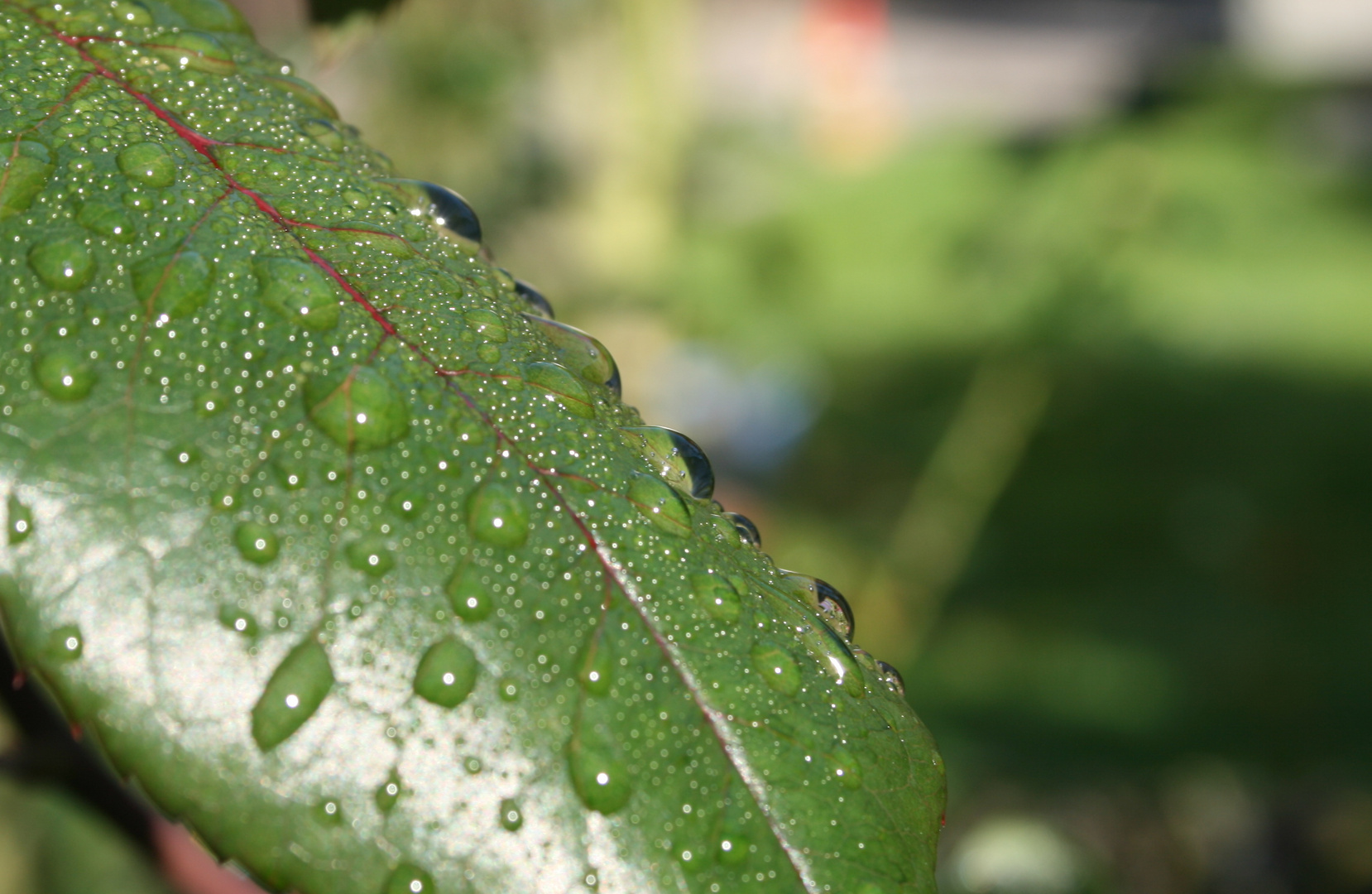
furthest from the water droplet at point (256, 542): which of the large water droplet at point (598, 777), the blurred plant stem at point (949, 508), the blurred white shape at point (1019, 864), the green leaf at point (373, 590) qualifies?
the blurred plant stem at point (949, 508)

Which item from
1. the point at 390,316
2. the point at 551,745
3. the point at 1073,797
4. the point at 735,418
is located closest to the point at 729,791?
the point at 551,745

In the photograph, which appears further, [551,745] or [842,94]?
[842,94]

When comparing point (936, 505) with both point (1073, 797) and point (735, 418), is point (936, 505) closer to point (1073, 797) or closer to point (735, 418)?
point (735, 418)

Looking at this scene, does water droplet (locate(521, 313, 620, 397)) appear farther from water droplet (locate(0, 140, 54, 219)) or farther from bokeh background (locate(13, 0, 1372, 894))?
bokeh background (locate(13, 0, 1372, 894))

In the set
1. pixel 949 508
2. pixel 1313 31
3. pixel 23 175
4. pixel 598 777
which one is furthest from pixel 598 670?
pixel 1313 31

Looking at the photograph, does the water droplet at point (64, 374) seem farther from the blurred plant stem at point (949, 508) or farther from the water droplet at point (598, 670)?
the blurred plant stem at point (949, 508)
